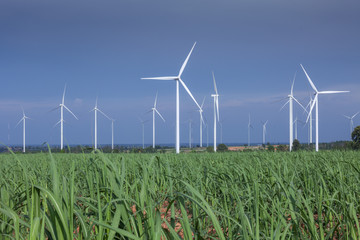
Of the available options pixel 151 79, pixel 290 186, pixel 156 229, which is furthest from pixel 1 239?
pixel 151 79

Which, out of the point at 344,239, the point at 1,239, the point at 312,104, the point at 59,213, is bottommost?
the point at 344,239

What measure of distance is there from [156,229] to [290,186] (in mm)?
1680

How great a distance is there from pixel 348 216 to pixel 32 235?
2.59 metres

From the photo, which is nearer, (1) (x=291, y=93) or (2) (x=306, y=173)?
(2) (x=306, y=173)

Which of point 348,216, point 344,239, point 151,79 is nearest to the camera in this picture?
point 348,216

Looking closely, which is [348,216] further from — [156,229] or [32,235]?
[32,235]

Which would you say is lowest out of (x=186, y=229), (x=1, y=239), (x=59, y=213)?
(x=1, y=239)

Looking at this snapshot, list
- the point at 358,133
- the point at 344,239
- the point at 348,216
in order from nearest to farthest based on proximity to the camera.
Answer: the point at 348,216, the point at 344,239, the point at 358,133

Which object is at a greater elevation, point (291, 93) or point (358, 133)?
point (291, 93)

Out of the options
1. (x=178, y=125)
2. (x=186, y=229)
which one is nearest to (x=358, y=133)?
(x=178, y=125)

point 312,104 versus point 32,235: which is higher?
point 312,104

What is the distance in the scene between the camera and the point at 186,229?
2.04m

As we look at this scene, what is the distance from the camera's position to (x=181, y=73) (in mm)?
29484

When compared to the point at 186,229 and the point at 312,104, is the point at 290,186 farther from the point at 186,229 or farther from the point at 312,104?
the point at 312,104
